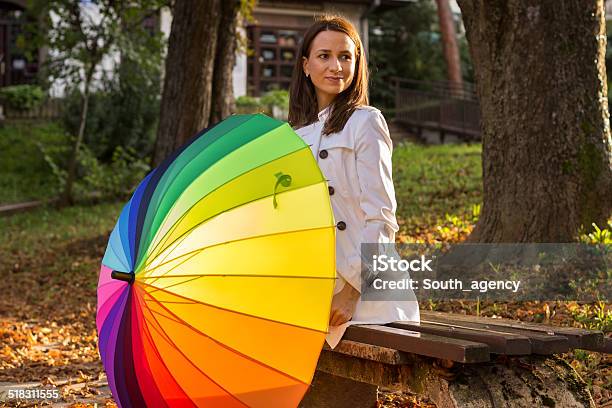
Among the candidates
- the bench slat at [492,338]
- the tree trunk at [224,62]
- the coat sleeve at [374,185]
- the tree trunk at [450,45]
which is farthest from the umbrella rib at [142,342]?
the tree trunk at [450,45]

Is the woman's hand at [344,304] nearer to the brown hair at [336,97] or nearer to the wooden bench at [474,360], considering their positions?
the wooden bench at [474,360]

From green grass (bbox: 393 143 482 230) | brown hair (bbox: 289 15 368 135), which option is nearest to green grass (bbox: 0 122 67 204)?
green grass (bbox: 393 143 482 230)

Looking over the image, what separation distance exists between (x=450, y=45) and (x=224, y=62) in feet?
57.0

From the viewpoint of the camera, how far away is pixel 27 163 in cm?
2130

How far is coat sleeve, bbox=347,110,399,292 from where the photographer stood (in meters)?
4.08

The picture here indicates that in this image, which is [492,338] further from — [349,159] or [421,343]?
[349,159]

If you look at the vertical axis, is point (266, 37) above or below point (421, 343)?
above

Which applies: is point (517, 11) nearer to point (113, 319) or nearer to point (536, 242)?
point (536, 242)

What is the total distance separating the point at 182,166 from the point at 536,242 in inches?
142

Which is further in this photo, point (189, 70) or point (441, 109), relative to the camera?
point (441, 109)

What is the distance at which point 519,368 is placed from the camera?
395 centimetres

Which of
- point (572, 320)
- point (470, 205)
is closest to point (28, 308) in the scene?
point (470, 205)

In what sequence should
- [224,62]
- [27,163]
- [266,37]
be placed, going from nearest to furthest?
1. [224,62]
2. [27,163]
3. [266,37]

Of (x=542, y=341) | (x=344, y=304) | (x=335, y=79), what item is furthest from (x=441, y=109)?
(x=542, y=341)
